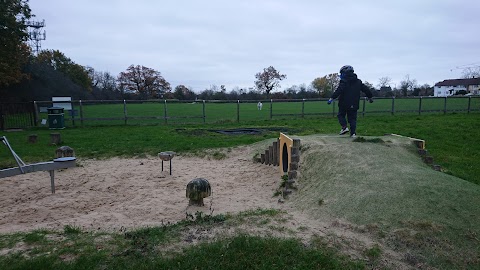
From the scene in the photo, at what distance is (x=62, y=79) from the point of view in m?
46.4


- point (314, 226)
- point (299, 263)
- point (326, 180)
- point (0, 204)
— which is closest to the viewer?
point (299, 263)

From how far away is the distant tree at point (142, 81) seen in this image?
8850 cm

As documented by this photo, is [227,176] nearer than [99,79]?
Yes

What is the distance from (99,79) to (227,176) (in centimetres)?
8729

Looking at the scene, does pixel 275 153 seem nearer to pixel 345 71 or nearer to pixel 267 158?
pixel 267 158

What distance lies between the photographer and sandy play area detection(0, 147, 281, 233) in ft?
18.9

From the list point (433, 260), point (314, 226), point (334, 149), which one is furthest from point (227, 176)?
point (433, 260)

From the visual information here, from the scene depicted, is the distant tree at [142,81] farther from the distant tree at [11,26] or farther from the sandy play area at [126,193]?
the sandy play area at [126,193]

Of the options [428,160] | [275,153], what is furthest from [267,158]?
[428,160]

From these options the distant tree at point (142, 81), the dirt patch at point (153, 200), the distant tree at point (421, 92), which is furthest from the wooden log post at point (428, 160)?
the distant tree at point (142, 81)

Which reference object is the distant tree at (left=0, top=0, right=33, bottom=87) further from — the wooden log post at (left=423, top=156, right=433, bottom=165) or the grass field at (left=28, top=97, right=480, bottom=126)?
the wooden log post at (left=423, top=156, right=433, bottom=165)

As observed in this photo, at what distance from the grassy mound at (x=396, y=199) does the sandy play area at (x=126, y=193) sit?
1.05 m

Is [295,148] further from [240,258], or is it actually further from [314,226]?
[240,258]

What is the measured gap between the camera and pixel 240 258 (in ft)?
12.0
